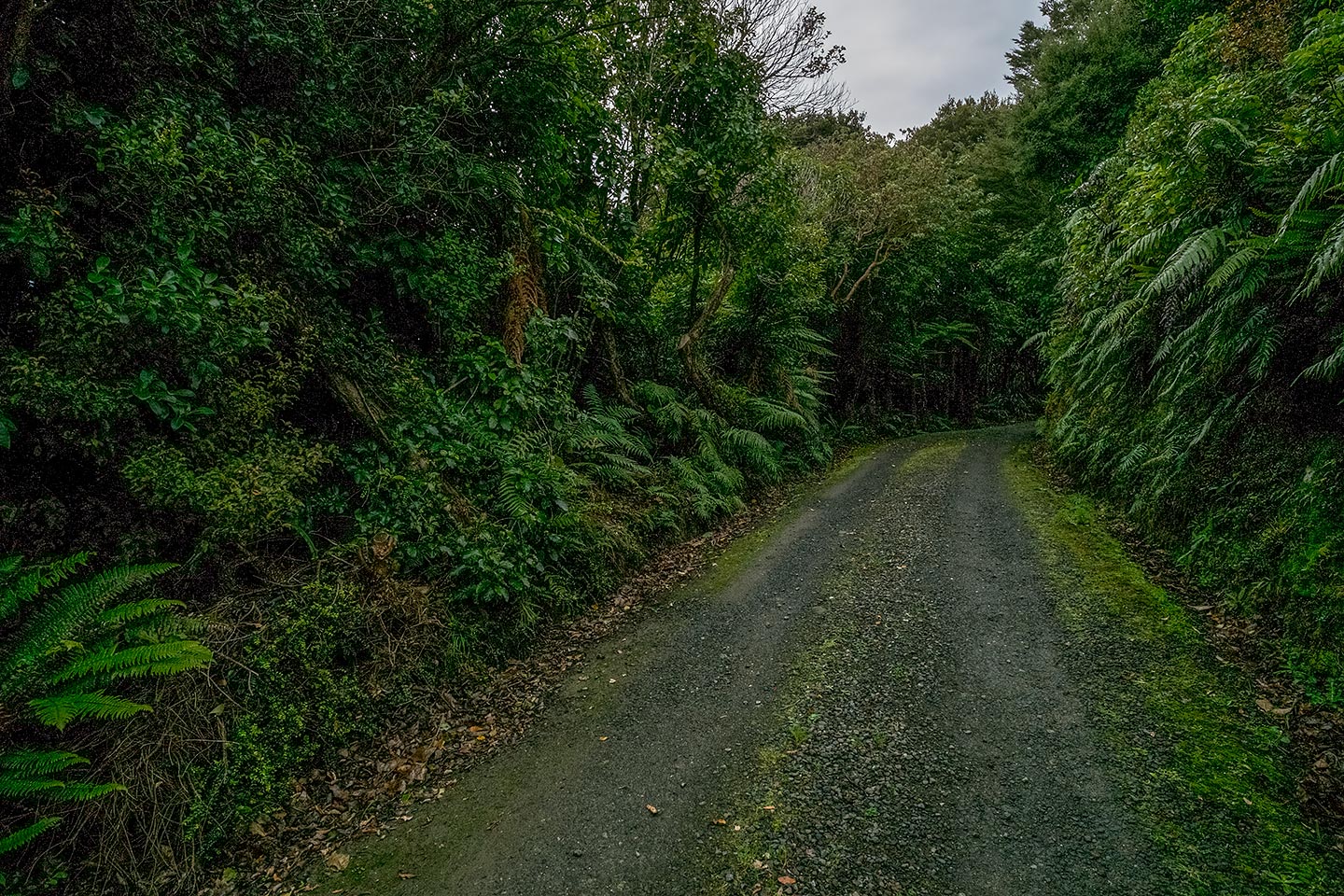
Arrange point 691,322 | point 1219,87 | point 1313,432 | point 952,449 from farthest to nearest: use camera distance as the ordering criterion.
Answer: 1. point 952,449
2. point 691,322
3. point 1219,87
4. point 1313,432

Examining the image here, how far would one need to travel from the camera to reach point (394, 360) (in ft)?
17.1

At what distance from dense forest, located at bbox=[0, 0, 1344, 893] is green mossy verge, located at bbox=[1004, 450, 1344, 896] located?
21.4 inches

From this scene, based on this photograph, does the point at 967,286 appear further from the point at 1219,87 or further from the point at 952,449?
the point at 1219,87

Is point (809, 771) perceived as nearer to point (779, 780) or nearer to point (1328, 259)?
point (779, 780)

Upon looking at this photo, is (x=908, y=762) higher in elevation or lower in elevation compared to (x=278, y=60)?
lower

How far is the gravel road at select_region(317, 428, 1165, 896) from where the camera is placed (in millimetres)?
2857

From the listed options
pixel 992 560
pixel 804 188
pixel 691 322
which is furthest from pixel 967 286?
pixel 992 560

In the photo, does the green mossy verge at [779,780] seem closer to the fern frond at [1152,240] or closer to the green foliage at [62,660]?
the green foliage at [62,660]

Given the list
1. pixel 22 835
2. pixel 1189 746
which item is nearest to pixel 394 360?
pixel 22 835

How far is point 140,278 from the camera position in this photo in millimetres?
3334

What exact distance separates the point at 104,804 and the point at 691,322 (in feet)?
32.8

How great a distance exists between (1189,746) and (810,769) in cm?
224

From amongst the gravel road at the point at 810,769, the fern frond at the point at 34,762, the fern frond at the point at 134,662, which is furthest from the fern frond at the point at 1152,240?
the fern frond at the point at 34,762

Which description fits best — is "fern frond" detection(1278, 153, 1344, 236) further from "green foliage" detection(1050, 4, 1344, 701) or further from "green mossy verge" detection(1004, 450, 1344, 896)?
"green mossy verge" detection(1004, 450, 1344, 896)
